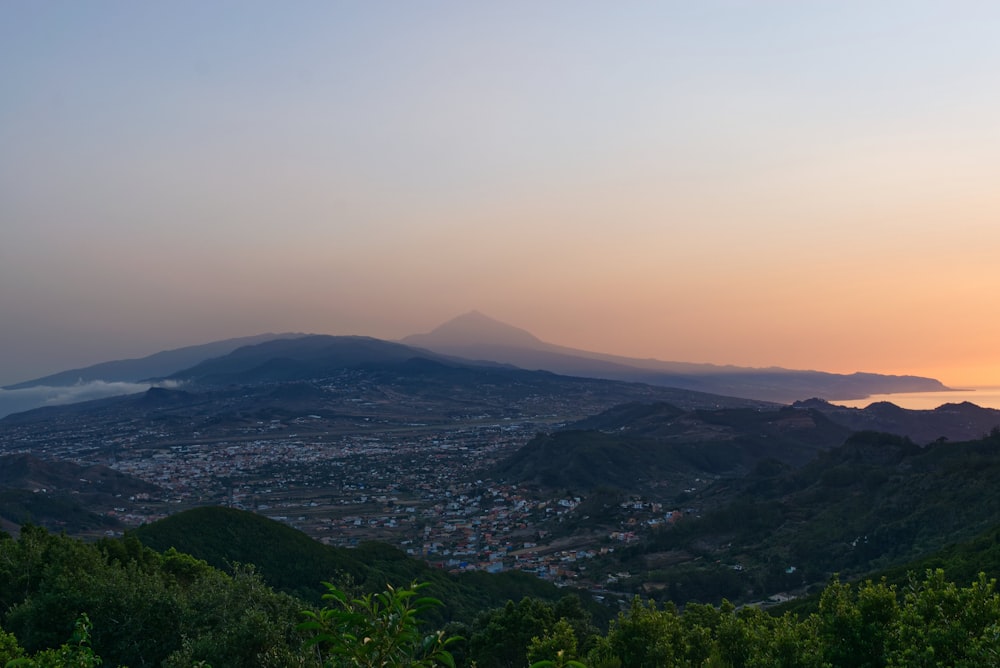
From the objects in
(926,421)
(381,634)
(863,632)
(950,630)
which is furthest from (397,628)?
(926,421)

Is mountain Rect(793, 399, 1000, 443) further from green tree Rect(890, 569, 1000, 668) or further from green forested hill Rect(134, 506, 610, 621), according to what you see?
green tree Rect(890, 569, 1000, 668)

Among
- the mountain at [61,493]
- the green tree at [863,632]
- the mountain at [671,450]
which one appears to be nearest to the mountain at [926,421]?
the mountain at [671,450]

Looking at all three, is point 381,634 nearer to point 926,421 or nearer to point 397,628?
point 397,628

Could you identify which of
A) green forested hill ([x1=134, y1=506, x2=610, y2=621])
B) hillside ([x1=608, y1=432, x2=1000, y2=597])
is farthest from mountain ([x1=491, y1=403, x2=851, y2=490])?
green forested hill ([x1=134, y1=506, x2=610, y2=621])

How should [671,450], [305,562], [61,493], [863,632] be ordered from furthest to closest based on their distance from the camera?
1. [671,450]
2. [61,493]
3. [305,562]
4. [863,632]

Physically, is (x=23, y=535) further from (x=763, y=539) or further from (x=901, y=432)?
(x=901, y=432)

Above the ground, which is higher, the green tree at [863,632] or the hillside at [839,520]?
the green tree at [863,632]

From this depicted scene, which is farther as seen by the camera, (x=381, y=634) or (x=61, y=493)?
(x=61, y=493)

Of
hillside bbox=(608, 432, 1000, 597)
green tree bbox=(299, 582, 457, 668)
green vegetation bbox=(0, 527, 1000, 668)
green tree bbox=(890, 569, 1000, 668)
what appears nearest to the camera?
green tree bbox=(299, 582, 457, 668)

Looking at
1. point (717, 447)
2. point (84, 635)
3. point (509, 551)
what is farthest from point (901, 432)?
point (84, 635)

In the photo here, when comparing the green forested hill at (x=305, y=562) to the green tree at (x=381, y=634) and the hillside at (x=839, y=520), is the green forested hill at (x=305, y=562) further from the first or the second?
the green tree at (x=381, y=634)

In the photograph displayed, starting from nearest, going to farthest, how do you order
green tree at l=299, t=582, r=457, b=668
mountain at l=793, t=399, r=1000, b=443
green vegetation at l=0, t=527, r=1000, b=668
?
green tree at l=299, t=582, r=457, b=668, green vegetation at l=0, t=527, r=1000, b=668, mountain at l=793, t=399, r=1000, b=443
